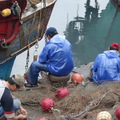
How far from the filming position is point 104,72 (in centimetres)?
707

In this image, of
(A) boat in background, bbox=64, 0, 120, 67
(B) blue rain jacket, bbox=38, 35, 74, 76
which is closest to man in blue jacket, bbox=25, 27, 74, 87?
(B) blue rain jacket, bbox=38, 35, 74, 76

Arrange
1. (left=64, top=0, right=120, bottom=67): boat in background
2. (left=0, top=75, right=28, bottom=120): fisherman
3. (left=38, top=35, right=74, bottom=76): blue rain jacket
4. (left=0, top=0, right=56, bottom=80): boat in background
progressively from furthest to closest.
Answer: (left=64, top=0, right=120, bottom=67): boat in background, (left=0, top=0, right=56, bottom=80): boat in background, (left=38, top=35, right=74, bottom=76): blue rain jacket, (left=0, top=75, right=28, bottom=120): fisherman

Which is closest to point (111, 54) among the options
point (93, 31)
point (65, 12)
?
point (93, 31)

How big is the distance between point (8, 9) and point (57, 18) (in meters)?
19.0

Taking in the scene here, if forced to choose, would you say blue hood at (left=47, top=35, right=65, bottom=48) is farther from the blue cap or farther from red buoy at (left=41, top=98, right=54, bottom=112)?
red buoy at (left=41, top=98, right=54, bottom=112)

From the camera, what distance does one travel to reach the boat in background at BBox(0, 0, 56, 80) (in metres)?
8.22

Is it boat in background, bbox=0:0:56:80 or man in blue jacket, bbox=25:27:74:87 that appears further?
boat in background, bbox=0:0:56:80

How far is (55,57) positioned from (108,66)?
1178 millimetres

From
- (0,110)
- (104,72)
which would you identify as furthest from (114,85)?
(0,110)

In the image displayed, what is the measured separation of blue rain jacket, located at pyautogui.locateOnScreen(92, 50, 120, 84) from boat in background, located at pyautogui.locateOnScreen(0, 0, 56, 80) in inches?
103

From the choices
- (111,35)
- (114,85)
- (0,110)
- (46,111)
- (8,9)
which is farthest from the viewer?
(111,35)

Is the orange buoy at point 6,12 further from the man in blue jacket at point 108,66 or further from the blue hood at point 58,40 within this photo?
the man in blue jacket at point 108,66

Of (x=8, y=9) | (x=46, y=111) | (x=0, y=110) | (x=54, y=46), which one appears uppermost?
(x=8, y=9)

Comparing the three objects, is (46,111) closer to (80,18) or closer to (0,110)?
(0,110)
